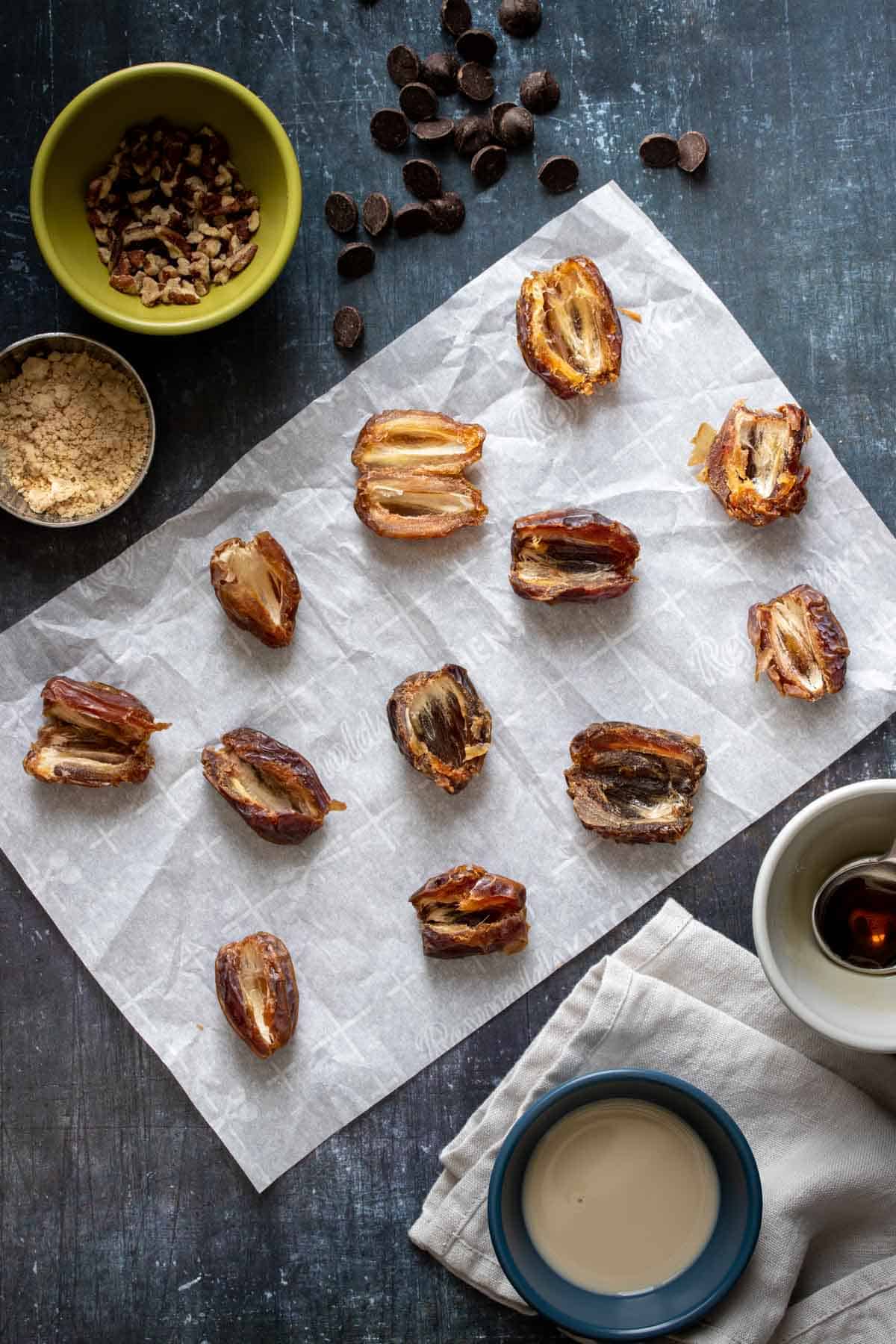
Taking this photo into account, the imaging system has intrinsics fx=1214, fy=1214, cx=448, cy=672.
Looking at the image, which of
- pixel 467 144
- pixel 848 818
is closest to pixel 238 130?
pixel 467 144

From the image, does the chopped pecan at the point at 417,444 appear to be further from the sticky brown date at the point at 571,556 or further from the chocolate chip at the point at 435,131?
the chocolate chip at the point at 435,131

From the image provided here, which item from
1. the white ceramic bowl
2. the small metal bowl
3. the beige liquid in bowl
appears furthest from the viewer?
the small metal bowl

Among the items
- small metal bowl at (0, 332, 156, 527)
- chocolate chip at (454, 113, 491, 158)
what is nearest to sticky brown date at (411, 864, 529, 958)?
small metal bowl at (0, 332, 156, 527)

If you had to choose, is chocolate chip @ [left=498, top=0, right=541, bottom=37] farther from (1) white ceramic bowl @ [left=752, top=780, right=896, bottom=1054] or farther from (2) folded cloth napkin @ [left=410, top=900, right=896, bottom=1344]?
(2) folded cloth napkin @ [left=410, top=900, right=896, bottom=1344]

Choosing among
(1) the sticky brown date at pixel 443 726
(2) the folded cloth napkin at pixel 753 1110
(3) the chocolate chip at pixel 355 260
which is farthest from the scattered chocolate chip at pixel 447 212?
(2) the folded cloth napkin at pixel 753 1110

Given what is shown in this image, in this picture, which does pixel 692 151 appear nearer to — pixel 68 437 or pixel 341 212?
pixel 341 212
